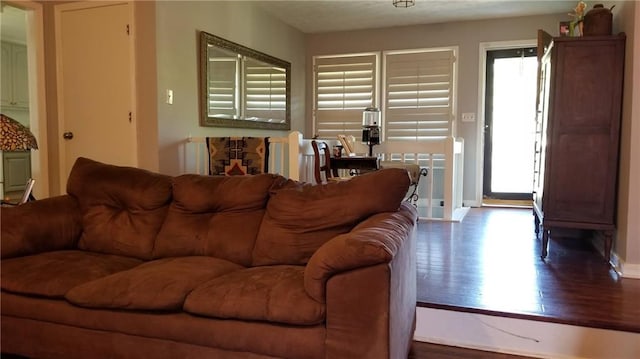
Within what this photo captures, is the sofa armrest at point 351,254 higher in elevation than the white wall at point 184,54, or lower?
lower

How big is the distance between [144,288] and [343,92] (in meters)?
5.50

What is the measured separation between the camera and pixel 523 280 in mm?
3066

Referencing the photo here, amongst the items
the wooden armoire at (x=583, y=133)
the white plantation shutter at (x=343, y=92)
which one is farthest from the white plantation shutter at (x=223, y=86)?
the wooden armoire at (x=583, y=133)

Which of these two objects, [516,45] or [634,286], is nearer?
[634,286]

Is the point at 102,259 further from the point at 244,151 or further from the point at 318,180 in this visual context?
the point at 318,180

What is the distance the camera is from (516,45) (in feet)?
20.7

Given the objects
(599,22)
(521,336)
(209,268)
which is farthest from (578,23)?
(209,268)

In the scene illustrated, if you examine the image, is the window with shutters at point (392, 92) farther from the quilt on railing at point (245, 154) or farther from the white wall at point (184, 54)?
the quilt on railing at point (245, 154)

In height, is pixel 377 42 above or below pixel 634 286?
above

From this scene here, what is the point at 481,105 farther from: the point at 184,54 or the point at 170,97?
the point at 170,97

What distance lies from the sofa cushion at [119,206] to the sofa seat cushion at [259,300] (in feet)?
2.56

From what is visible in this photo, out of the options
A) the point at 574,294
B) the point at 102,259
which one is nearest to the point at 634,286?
the point at 574,294

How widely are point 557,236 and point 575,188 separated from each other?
1.09 meters

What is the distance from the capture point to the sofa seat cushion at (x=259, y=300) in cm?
178
